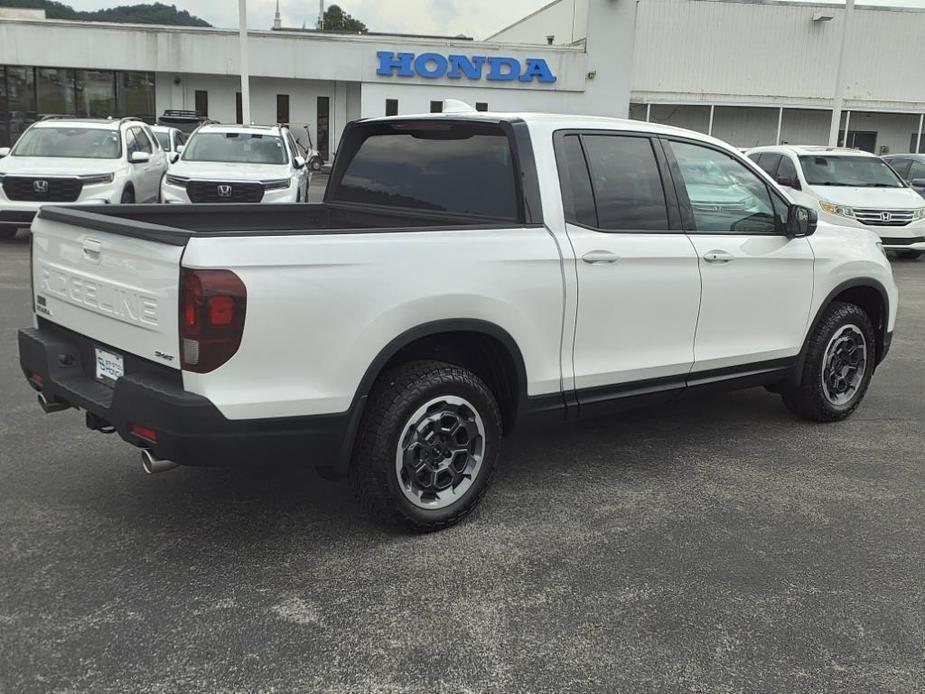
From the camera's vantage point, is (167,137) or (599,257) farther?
(167,137)

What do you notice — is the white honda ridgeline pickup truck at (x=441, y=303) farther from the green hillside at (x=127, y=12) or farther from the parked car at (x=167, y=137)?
the green hillside at (x=127, y=12)

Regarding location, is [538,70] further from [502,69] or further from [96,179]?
[96,179]

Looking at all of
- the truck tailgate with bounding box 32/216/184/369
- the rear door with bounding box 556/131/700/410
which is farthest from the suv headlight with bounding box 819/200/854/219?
the truck tailgate with bounding box 32/216/184/369

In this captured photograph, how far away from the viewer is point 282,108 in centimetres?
3450

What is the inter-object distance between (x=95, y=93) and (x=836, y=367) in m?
33.5

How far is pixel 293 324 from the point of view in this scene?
10.8 ft

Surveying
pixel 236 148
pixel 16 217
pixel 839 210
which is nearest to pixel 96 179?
pixel 16 217

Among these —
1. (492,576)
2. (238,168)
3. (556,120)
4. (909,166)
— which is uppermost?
(556,120)

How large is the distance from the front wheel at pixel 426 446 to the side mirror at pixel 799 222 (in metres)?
2.31

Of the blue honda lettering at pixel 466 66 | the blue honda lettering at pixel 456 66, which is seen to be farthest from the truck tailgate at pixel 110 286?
the blue honda lettering at pixel 466 66

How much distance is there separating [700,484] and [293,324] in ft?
8.03

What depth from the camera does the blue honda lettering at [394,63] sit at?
32.7 meters

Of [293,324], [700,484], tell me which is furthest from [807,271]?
[293,324]

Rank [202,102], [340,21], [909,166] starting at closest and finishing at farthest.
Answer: [909,166] < [202,102] < [340,21]
